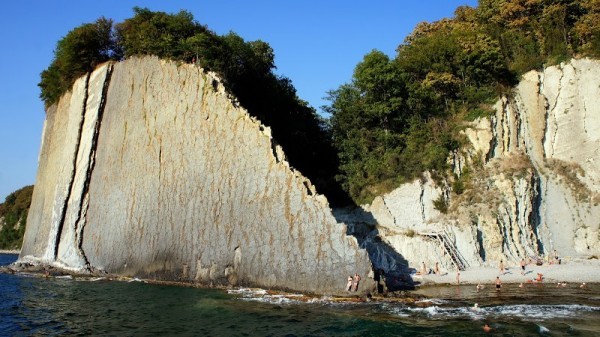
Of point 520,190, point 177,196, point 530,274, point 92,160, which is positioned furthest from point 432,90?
point 92,160

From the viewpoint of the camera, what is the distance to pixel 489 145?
119 feet

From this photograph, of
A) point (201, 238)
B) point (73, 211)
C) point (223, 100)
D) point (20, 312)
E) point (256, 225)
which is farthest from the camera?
point (73, 211)

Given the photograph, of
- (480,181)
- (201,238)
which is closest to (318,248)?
(201,238)

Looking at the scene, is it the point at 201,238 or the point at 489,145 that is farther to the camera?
the point at 489,145

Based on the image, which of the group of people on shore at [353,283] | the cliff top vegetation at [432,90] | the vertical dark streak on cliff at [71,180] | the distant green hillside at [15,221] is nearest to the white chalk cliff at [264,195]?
the vertical dark streak on cliff at [71,180]

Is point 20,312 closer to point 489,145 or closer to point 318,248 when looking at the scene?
point 318,248

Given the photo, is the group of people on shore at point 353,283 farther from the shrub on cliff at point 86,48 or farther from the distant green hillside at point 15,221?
the distant green hillside at point 15,221

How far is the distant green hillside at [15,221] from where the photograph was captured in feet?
295

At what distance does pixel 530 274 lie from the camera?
29.6 metres

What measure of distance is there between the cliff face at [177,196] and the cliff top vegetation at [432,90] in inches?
481

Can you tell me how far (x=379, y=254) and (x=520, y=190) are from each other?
1171 cm

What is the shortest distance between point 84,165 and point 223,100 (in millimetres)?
16026

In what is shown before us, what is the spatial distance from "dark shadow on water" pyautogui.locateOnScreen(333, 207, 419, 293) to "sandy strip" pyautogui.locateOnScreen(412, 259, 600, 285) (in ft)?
4.61

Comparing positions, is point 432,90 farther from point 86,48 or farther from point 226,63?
point 86,48
